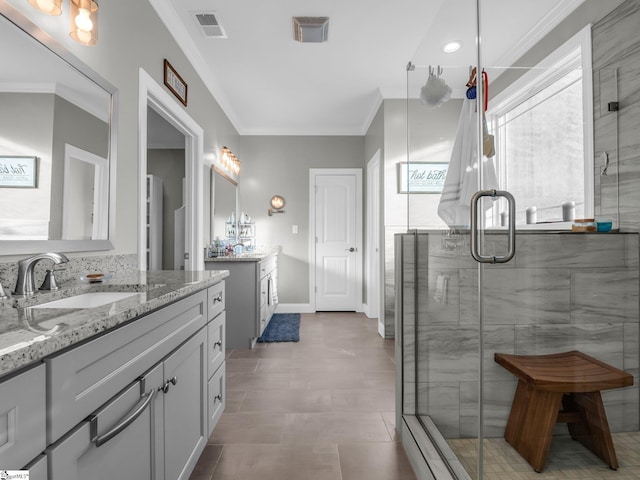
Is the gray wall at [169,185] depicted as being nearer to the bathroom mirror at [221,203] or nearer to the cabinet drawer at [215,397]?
the bathroom mirror at [221,203]

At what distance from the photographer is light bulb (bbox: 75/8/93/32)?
1485 mm

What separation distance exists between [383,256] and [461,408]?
2296 mm

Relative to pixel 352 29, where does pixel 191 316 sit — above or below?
below

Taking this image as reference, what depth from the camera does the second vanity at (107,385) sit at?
2.03 feet

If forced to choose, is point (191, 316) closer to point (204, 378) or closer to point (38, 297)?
point (204, 378)

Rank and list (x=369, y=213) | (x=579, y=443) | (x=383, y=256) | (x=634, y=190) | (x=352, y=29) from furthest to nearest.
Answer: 1. (x=369, y=213)
2. (x=383, y=256)
3. (x=352, y=29)
4. (x=579, y=443)
5. (x=634, y=190)

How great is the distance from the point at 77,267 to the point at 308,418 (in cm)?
147

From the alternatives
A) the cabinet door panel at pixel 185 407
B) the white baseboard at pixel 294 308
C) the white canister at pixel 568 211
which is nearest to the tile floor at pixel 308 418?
the cabinet door panel at pixel 185 407

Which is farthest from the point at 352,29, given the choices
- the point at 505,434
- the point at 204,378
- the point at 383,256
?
the point at 505,434

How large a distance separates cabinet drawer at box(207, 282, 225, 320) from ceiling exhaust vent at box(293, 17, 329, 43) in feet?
6.49

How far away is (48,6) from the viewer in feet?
4.22

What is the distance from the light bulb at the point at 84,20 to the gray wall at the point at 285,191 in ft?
11.7

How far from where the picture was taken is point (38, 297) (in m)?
1.20

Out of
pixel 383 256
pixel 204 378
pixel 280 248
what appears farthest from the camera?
pixel 280 248
